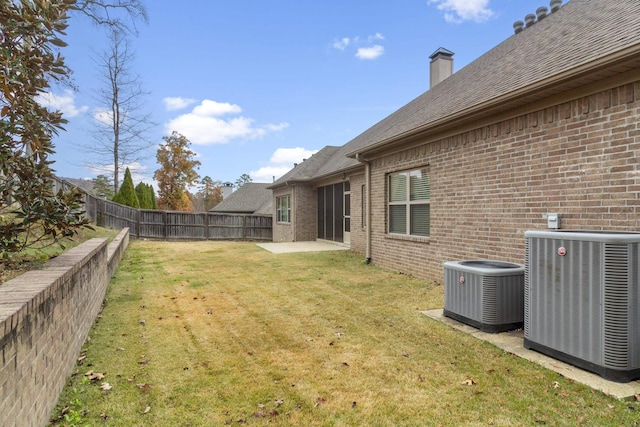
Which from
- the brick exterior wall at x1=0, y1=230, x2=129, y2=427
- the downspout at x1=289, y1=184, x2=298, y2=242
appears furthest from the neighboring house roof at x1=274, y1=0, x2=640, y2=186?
the downspout at x1=289, y1=184, x2=298, y2=242

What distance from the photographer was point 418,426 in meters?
2.56

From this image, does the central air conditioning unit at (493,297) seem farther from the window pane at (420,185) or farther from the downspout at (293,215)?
the downspout at (293,215)

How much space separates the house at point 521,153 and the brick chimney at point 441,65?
285cm

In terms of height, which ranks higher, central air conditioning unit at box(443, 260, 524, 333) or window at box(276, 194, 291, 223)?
window at box(276, 194, 291, 223)

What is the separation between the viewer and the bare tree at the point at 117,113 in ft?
81.1

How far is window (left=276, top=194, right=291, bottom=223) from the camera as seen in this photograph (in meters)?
18.7

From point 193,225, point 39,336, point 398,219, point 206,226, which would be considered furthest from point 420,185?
point 193,225

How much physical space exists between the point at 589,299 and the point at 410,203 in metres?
5.24

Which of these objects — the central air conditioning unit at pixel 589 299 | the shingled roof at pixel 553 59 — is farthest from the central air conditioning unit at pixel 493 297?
the shingled roof at pixel 553 59

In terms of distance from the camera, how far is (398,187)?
877 centimetres

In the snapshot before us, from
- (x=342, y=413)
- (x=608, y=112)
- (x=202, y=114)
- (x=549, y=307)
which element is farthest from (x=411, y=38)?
(x=202, y=114)

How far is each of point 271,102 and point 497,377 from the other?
23.1m

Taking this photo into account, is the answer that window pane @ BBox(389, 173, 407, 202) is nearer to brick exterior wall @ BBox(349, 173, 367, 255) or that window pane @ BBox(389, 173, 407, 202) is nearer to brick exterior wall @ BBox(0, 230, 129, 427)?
brick exterior wall @ BBox(349, 173, 367, 255)

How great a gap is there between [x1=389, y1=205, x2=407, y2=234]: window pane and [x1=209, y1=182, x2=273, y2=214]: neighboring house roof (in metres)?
26.0
